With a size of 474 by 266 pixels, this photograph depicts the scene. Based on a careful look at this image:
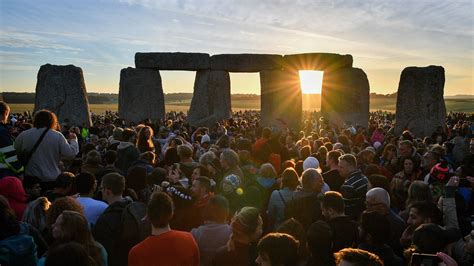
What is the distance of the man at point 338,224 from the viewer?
4.11 meters

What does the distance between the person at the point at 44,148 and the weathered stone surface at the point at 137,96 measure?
14183 mm

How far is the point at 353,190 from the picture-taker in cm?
521

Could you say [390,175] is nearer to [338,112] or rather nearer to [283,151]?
[283,151]

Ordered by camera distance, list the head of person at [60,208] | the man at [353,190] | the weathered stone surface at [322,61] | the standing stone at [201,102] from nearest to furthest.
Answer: the head of person at [60,208], the man at [353,190], the weathered stone surface at [322,61], the standing stone at [201,102]

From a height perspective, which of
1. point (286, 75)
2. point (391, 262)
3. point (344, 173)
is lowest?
point (391, 262)

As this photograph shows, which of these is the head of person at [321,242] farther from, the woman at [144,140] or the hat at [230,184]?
the woman at [144,140]

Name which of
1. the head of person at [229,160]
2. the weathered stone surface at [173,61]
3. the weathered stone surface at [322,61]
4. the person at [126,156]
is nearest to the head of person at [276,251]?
the head of person at [229,160]

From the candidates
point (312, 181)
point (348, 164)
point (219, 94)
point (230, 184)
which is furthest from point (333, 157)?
point (219, 94)

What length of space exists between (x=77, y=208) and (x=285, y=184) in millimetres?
2569

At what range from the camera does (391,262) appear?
3.74m

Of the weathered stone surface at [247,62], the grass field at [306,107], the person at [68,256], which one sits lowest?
the grass field at [306,107]

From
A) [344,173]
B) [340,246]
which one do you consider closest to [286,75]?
[344,173]

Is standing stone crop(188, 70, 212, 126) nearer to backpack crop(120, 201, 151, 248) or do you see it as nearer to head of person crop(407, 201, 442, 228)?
backpack crop(120, 201, 151, 248)

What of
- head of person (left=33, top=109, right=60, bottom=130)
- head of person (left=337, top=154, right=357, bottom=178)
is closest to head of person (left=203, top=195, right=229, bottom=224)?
head of person (left=337, top=154, right=357, bottom=178)
